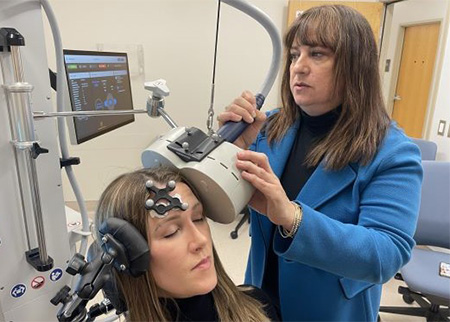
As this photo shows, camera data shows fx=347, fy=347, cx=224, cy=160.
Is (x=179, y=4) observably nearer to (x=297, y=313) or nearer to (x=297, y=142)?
(x=297, y=142)

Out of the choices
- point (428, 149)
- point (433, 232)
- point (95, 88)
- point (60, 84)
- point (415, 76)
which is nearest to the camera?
point (60, 84)

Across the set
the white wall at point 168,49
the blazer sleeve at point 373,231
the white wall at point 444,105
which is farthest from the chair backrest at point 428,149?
the blazer sleeve at point 373,231

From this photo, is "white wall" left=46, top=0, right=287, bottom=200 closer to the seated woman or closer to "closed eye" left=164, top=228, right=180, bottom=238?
the seated woman

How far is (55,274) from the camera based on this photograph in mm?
1138

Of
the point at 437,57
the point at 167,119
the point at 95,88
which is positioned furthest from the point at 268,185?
the point at 437,57

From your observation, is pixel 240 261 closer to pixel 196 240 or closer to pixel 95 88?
pixel 95 88

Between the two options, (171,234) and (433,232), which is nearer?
(171,234)

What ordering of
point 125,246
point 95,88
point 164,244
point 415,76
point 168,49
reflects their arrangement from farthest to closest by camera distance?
point 415,76 → point 168,49 → point 95,88 → point 164,244 → point 125,246

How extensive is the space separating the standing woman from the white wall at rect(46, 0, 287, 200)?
7.06ft

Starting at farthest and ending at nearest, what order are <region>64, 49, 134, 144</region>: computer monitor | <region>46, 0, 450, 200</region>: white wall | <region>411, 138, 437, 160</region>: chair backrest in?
<region>46, 0, 450, 200</region>: white wall < <region>411, 138, 437, 160</region>: chair backrest < <region>64, 49, 134, 144</region>: computer monitor

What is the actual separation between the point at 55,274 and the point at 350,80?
1.08 m

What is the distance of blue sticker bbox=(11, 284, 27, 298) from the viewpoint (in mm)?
1040

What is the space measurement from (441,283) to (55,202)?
1.79 meters

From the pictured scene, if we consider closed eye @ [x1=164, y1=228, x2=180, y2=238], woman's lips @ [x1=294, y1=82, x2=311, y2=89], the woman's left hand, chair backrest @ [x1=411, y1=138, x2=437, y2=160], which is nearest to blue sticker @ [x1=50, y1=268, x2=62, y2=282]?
closed eye @ [x1=164, y1=228, x2=180, y2=238]
